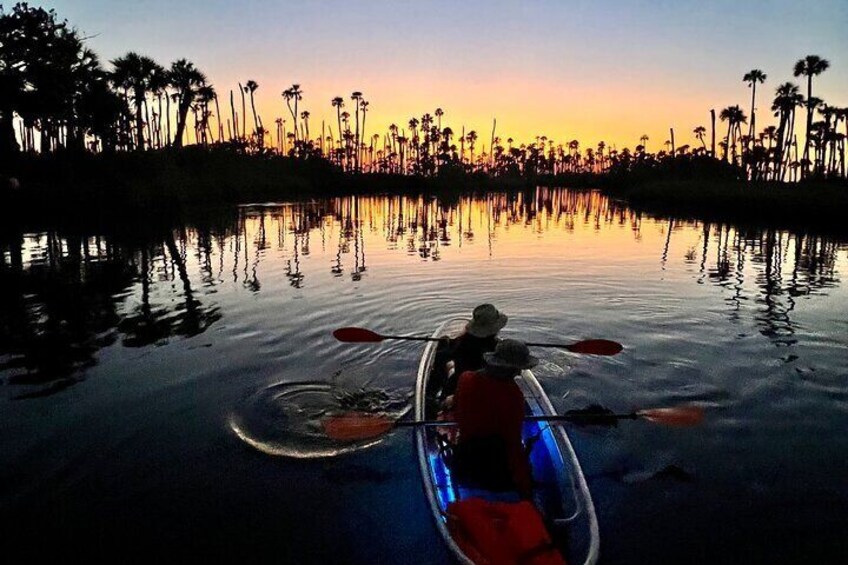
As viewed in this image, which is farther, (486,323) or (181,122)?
(181,122)

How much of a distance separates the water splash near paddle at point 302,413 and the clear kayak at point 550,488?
126 cm

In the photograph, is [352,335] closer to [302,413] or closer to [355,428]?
[302,413]

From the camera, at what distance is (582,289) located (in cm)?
1589

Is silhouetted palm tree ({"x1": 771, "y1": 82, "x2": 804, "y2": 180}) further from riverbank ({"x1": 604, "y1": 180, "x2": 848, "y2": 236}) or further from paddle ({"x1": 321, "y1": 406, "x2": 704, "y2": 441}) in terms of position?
paddle ({"x1": 321, "y1": 406, "x2": 704, "y2": 441})

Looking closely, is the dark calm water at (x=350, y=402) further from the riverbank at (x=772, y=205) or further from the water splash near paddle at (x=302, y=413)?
the riverbank at (x=772, y=205)

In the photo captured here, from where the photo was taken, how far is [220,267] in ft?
60.3

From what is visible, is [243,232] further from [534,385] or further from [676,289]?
[534,385]

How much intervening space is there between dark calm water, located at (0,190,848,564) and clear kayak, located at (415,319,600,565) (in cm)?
47

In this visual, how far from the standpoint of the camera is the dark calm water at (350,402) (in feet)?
17.0

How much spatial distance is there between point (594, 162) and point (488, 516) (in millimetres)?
208284

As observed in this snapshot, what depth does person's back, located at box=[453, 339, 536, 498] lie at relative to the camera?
4.81m

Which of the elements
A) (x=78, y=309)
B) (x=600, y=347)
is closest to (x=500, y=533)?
(x=600, y=347)

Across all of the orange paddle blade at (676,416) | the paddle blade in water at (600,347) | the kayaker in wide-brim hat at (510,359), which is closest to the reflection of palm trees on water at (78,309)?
the kayaker in wide-brim hat at (510,359)

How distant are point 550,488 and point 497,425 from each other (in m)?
0.89
